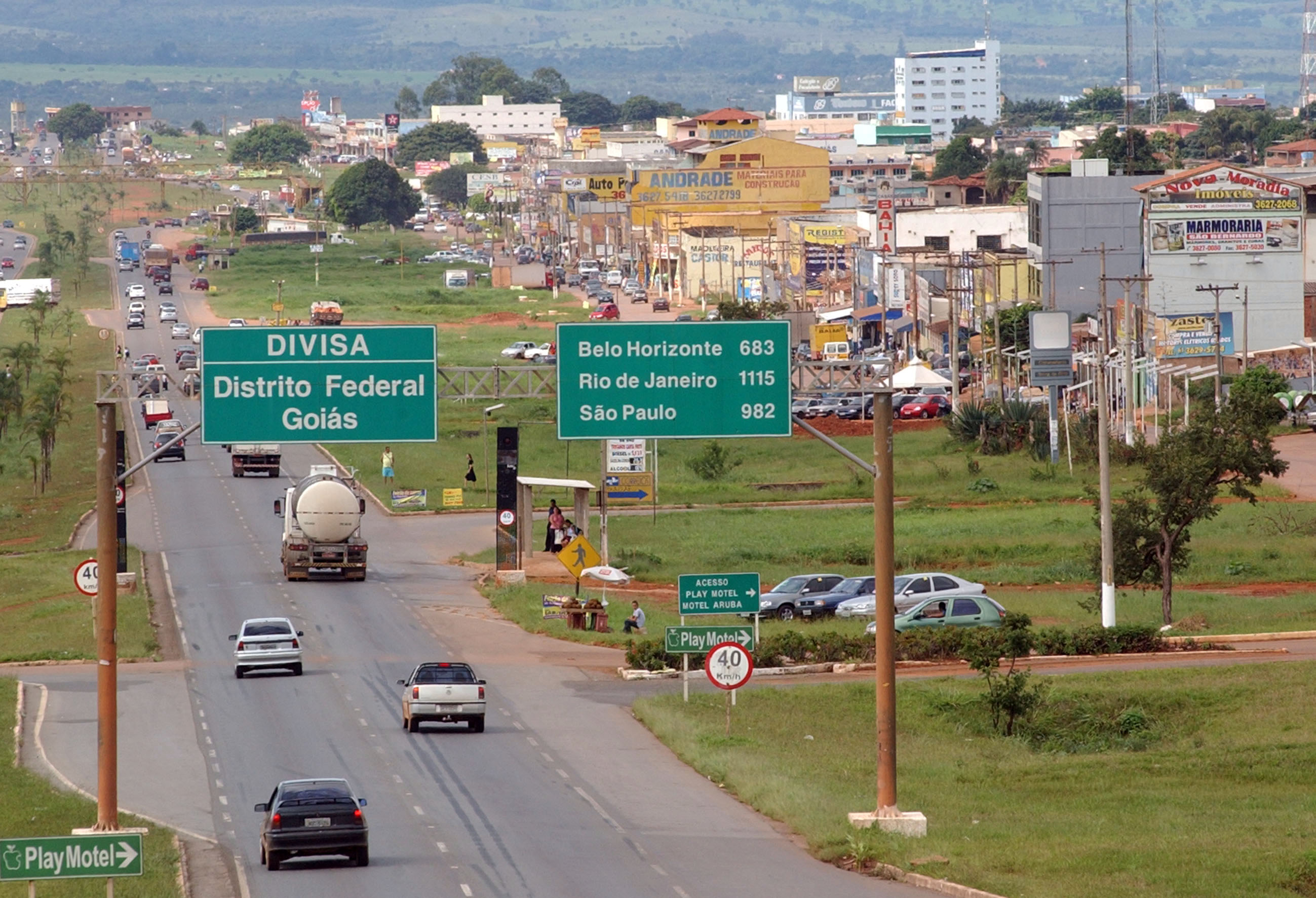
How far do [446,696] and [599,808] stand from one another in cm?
672

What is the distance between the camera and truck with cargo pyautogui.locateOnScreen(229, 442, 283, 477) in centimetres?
7394

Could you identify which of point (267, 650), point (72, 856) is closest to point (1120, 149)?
point (267, 650)

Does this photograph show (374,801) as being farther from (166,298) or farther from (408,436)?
(166,298)

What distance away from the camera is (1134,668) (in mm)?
37312

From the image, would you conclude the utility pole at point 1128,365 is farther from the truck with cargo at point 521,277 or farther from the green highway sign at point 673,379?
the truck with cargo at point 521,277

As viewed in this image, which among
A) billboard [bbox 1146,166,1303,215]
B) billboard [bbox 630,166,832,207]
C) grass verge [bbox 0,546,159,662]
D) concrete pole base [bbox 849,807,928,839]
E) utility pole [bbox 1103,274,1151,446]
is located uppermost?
billboard [bbox 630,166,832,207]

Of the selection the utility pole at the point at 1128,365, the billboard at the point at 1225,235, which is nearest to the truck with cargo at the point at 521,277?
the billboard at the point at 1225,235

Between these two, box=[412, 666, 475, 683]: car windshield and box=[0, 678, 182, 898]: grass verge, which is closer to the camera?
box=[0, 678, 182, 898]: grass verge

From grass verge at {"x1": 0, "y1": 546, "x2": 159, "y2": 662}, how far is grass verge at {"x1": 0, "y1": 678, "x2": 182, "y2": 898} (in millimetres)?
10077

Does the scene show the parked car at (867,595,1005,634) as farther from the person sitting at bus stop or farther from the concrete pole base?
the concrete pole base

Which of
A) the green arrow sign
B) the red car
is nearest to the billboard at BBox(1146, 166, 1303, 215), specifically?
the red car

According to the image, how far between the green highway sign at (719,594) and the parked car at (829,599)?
998cm

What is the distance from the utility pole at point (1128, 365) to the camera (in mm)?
64062

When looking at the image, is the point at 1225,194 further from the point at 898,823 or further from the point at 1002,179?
the point at 1002,179
